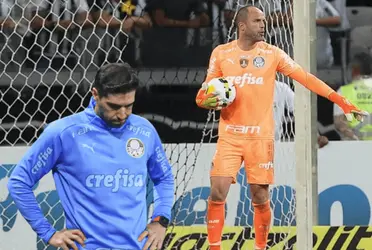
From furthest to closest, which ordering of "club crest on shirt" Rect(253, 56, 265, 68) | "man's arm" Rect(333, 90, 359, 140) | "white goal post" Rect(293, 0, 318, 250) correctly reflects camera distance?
"man's arm" Rect(333, 90, 359, 140) → "club crest on shirt" Rect(253, 56, 265, 68) → "white goal post" Rect(293, 0, 318, 250)

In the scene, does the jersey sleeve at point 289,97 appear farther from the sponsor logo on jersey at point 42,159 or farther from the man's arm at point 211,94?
the sponsor logo on jersey at point 42,159

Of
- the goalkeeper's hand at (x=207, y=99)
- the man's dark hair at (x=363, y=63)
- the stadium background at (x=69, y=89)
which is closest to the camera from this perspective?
the goalkeeper's hand at (x=207, y=99)

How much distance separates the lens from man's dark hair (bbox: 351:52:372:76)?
25.8 ft

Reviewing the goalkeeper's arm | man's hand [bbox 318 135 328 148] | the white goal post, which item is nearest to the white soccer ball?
the goalkeeper's arm

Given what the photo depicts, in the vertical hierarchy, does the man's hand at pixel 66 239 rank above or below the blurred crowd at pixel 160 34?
below

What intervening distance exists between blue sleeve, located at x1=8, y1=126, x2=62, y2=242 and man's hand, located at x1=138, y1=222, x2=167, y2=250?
1.18 feet

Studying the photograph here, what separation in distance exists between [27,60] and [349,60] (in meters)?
2.38

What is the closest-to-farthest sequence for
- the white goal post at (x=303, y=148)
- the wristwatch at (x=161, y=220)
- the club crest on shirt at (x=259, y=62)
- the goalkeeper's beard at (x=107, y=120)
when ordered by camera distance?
the goalkeeper's beard at (x=107, y=120)
the wristwatch at (x=161, y=220)
the white goal post at (x=303, y=148)
the club crest on shirt at (x=259, y=62)

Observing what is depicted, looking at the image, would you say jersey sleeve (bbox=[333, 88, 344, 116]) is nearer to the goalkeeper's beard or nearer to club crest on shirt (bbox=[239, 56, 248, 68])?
club crest on shirt (bbox=[239, 56, 248, 68])

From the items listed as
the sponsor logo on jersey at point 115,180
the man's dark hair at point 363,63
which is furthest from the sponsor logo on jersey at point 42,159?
the man's dark hair at point 363,63

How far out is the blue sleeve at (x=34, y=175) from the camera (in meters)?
3.93

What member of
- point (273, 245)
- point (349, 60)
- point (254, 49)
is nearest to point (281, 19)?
point (254, 49)

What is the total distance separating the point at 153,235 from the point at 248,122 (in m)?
2.72

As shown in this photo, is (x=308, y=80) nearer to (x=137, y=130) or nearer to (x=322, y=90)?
(x=322, y=90)
